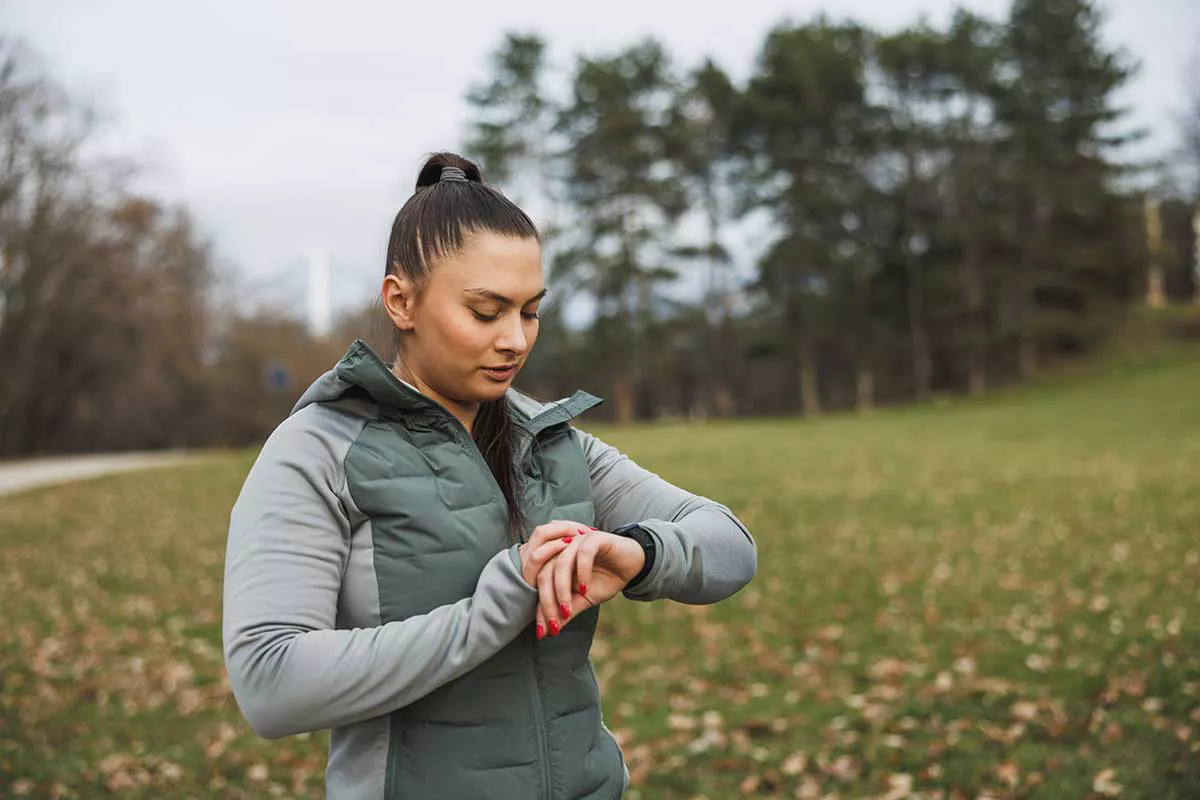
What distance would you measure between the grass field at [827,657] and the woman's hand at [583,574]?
370 cm

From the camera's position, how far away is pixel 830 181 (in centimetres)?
4328

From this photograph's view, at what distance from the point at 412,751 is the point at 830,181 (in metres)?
43.9

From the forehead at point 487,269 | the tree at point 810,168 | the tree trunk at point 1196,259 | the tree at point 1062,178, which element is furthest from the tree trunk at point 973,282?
the forehead at point 487,269

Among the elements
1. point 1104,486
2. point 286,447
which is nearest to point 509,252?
point 286,447

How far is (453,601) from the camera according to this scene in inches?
64.4

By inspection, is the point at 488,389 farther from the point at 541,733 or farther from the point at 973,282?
the point at 973,282

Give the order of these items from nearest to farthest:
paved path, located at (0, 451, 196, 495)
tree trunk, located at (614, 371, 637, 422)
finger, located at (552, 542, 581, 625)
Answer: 1. finger, located at (552, 542, 581, 625)
2. paved path, located at (0, 451, 196, 495)
3. tree trunk, located at (614, 371, 637, 422)

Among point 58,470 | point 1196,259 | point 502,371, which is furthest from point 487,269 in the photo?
point 1196,259

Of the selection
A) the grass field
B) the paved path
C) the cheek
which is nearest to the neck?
the cheek

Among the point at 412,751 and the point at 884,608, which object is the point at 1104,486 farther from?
the point at 412,751

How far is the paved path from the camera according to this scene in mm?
23172

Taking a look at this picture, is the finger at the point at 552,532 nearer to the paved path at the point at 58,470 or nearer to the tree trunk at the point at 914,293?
the paved path at the point at 58,470

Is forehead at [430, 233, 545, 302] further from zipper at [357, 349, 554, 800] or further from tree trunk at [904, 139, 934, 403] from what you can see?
tree trunk at [904, 139, 934, 403]

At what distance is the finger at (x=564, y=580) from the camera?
1.47 metres
